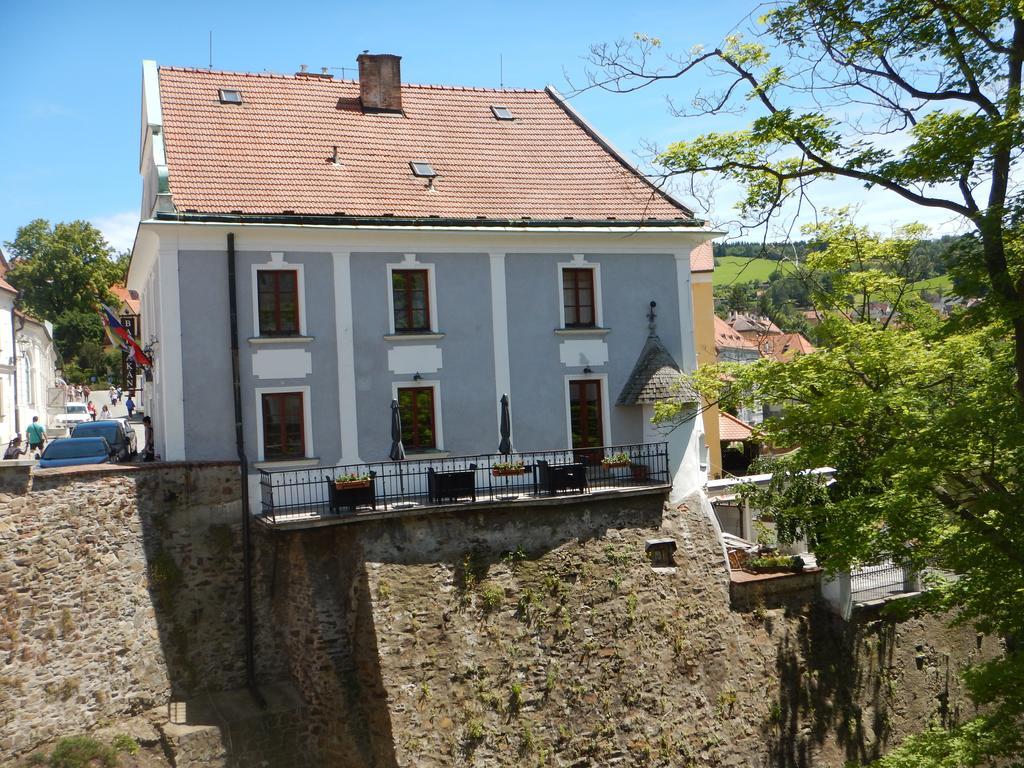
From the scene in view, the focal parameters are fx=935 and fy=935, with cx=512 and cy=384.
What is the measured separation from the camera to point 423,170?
18.9 metres

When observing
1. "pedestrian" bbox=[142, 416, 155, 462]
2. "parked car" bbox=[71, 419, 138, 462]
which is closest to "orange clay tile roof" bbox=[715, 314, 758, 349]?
"parked car" bbox=[71, 419, 138, 462]

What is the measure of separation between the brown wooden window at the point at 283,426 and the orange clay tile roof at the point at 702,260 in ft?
44.9

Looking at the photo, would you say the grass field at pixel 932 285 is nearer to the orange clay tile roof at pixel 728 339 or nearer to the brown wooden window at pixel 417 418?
the brown wooden window at pixel 417 418

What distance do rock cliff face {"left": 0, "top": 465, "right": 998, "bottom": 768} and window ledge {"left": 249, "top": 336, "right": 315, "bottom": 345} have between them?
2431 mm

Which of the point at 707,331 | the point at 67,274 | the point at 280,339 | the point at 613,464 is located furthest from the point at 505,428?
the point at 67,274

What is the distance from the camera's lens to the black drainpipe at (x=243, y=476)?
15711 millimetres

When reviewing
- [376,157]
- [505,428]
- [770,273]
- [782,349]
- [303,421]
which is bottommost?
[505,428]

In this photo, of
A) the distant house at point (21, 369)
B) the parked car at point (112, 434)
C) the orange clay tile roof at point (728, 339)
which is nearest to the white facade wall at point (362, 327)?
the parked car at point (112, 434)

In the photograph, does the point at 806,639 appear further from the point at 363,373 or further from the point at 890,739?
the point at 363,373

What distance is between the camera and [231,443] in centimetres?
1630

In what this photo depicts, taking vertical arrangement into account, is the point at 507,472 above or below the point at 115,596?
above

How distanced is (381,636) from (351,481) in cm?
253

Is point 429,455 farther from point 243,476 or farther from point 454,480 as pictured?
point 243,476

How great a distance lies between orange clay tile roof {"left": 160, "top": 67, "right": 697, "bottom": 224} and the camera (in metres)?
17.3
